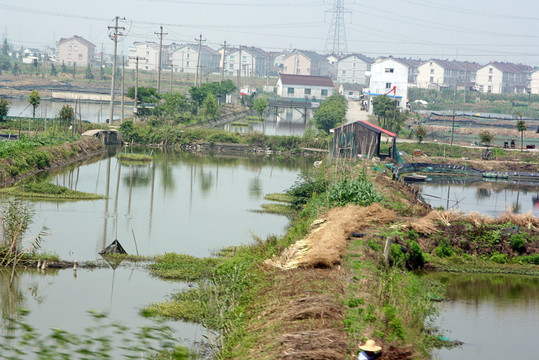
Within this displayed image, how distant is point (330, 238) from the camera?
13289 mm

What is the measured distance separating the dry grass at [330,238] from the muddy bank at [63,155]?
35.6 feet

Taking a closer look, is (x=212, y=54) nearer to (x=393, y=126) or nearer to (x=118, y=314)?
(x=393, y=126)

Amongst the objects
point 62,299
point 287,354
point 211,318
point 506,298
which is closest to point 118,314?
point 62,299

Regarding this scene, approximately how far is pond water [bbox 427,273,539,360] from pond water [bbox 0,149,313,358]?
14.4ft

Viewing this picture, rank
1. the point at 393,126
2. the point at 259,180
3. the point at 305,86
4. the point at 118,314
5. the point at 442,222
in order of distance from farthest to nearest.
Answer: the point at 305,86, the point at 393,126, the point at 259,180, the point at 442,222, the point at 118,314

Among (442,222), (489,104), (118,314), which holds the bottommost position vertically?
(118,314)

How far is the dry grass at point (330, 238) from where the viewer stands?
489 inches

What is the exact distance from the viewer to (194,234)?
58.8 ft

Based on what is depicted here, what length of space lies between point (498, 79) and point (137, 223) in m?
85.8

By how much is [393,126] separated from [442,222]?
95.6 ft

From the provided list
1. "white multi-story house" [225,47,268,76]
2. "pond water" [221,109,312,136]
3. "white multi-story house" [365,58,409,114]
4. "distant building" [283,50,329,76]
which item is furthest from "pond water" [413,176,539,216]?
"white multi-story house" [225,47,268,76]

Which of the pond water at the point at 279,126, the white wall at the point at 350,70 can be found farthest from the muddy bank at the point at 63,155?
the white wall at the point at 350,70

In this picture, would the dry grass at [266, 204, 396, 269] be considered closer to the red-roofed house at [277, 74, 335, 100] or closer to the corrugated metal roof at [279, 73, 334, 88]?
the red-roofed house at [277, 74, 335, 100]

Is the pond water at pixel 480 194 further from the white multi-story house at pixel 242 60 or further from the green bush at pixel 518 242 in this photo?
the white multi-story house at pixel 242 60
